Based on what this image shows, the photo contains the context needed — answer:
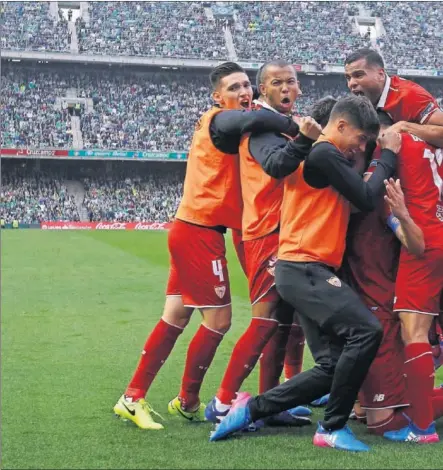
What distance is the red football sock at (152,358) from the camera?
5.33 metres

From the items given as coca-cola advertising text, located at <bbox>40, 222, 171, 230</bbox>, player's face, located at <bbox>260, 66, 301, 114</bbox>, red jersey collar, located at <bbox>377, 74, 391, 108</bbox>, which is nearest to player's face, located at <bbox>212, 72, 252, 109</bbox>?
player's face, located at <bbox>260, 66, 301, 114</bbox>

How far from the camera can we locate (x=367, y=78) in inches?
207

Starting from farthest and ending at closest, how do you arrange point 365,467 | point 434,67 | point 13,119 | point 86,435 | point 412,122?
point 434,67, point 13,119, point 412,122, point 86,435, point 365,467

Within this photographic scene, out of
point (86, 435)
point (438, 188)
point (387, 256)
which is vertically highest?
point (438, 188)

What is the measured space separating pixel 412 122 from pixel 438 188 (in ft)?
1.64

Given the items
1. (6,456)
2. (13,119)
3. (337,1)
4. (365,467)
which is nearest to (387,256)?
(365,467)

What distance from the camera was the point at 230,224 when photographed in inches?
210

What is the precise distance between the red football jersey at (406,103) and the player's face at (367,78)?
2.0 inches

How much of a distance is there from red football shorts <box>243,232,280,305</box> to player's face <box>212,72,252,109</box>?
943mm

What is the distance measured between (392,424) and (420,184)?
1475 mm

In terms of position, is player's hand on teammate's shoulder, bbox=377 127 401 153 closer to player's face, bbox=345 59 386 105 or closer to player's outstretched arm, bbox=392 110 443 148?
player's outstretched arm, bbox=392 110 443 148

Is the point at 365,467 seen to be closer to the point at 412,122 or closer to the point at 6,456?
the point at 6,456

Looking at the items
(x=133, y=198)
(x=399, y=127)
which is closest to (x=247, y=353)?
(x=399, y=127)

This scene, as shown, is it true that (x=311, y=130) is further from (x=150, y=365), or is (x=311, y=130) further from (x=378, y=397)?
(x=150, y=365)
